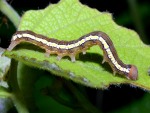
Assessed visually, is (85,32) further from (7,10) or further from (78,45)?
(7,10)

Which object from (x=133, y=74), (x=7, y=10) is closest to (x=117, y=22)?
(x=7, y=10)

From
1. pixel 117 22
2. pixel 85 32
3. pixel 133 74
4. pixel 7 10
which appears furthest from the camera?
pixel 117 22

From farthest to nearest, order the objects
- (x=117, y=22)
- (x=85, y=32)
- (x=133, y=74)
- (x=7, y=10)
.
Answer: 1. (x=117, y=22)
2. (x=85, y=32)
3. (x=7, y=10)
4. (x=133, y=74)

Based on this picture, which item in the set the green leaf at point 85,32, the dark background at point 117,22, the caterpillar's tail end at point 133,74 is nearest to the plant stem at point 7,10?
the green leaf at point 85,32

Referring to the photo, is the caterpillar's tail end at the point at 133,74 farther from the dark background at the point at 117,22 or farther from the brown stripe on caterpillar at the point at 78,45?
the dark background at the point at 117,22

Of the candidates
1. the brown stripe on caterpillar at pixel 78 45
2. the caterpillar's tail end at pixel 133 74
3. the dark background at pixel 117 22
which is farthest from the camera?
the dark background at pixel 117 22

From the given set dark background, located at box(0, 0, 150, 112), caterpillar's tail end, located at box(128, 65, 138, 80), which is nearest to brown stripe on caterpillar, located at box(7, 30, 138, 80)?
caterpillar's tail end, located at box(128, 65, 138, 80)
